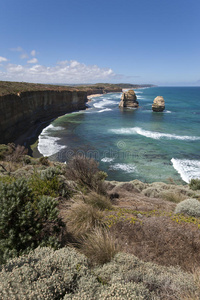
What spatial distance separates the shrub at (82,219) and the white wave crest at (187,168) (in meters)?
14.7

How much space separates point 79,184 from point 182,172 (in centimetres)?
1449

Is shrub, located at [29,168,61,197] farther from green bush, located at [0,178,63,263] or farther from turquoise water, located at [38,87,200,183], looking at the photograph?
turquoise water, located at [38,87,200,183]

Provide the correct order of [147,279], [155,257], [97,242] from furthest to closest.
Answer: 1. [155,257]
2. [97,242]
3. [147,279]

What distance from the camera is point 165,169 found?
19703mm

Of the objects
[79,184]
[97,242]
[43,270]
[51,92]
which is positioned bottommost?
[79,184]

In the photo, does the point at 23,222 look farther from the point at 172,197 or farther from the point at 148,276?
the point at 172,197

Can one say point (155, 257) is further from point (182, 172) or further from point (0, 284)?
point (182, 172)

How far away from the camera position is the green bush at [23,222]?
3551mm

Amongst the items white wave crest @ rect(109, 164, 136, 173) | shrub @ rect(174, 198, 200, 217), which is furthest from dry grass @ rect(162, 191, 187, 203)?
white wave crest @ rect(109, 164, 136, 173)

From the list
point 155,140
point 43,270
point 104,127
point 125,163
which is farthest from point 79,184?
point 104,127

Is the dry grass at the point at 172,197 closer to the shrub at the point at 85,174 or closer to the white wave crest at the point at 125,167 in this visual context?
the shrub at the point at 85,174

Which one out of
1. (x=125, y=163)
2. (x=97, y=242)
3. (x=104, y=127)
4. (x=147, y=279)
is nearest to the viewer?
(x=147, y=279)

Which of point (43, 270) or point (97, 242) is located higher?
point (43, 270)

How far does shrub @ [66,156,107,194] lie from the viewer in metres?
7.59
